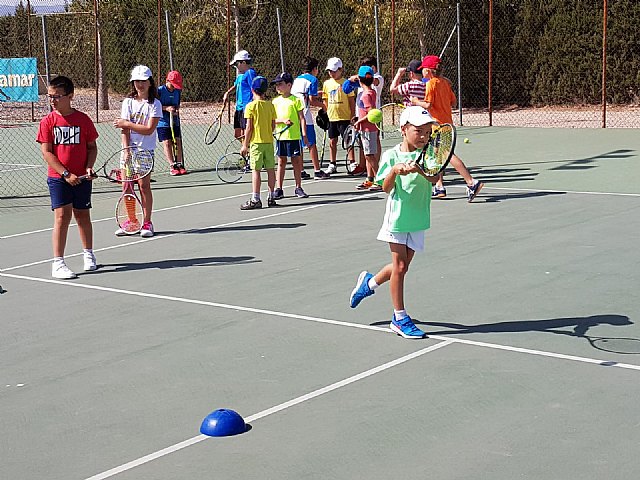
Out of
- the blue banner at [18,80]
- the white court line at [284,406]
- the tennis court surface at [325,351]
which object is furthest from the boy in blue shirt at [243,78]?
the white court line at [284,406]

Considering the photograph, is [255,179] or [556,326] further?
[255,179]

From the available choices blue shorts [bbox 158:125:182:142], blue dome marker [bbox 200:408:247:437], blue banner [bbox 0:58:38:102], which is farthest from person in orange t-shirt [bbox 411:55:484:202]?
blue banner [bbox 0:58:38:102]

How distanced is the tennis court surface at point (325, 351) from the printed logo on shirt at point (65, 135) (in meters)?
1.17

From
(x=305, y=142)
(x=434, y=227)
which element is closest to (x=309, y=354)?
(x=434, y=227)

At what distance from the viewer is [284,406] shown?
581cm

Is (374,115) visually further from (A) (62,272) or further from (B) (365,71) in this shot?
(A) (62,272)

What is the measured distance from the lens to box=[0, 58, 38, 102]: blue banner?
77.7ft

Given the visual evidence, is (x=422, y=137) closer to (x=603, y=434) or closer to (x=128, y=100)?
(x=603, y=434)

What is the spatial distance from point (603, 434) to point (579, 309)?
248 centimetres

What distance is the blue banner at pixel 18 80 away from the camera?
2367cm

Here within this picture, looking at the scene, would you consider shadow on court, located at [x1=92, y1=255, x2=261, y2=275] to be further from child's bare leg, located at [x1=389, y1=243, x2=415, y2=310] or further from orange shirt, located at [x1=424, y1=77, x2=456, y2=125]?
orange shirt, located at [x1=424, y1=77, x2=456, y2=125]

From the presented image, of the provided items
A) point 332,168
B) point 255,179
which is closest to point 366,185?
point 332,168

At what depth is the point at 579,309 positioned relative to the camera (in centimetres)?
762

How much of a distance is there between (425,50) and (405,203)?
20.7 m
